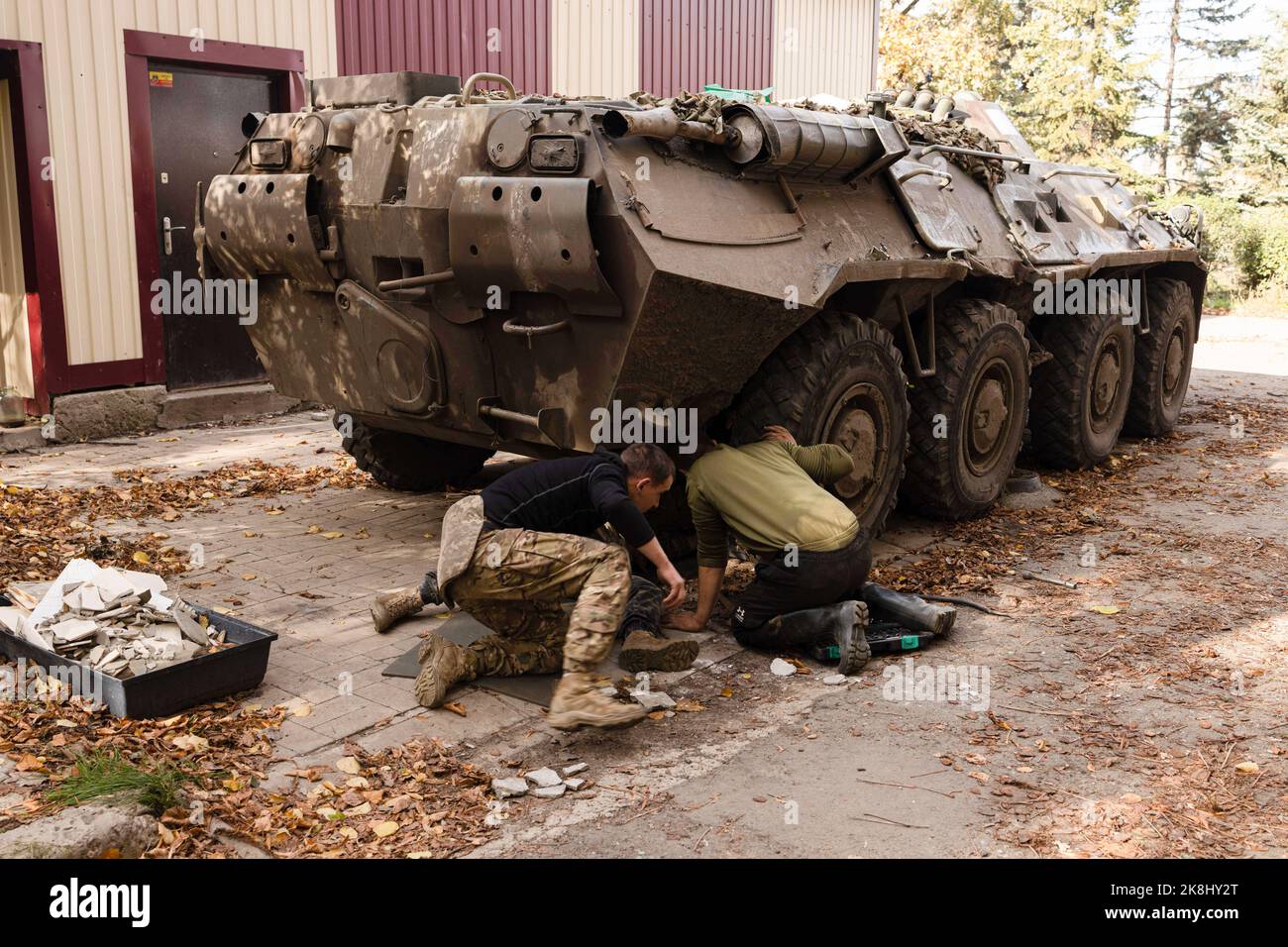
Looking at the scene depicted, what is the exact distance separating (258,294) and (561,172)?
2443 mm

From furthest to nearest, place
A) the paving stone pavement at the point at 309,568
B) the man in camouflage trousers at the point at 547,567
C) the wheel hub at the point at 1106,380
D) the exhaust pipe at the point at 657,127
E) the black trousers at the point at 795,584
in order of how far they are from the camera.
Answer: the wheel hub at the point at 1106,380, the exhaust pipe at the point at 657,127, the black trousers at the point at 795,584, the paving stone pavement at the point at 309,568, the man in camouflage trousers at the point at 547,567

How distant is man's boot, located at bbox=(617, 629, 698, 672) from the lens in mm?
5496

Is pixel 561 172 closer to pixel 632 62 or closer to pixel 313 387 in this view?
pixel 313 387

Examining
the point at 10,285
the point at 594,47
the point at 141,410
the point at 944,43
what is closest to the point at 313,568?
the point at 141,410

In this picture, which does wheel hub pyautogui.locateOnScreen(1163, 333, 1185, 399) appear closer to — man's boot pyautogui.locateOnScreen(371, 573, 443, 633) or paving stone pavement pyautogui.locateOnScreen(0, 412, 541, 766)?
paving stone pavement pyautogui.locateOnScreen(0, 412, 541, 766)

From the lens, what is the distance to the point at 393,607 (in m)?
6.01

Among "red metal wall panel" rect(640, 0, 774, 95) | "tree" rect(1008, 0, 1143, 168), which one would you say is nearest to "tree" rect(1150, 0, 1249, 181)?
"tree" rect(1008, 0, 1143, 168)

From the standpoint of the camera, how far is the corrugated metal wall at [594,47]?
45.7 ft

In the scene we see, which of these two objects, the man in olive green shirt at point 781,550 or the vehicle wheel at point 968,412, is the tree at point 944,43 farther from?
the man in olive green shirt at point 781,550

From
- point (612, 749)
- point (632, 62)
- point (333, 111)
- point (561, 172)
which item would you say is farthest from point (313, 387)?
point (632, 62)

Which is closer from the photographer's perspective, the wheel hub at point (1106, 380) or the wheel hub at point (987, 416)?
the wheel hub at point (987, 416)

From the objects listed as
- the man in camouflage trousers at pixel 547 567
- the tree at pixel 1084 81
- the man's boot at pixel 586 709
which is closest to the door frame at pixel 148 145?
the man in camouflage trousers at pixel 547 567

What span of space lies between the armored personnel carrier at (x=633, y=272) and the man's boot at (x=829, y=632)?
115 cm

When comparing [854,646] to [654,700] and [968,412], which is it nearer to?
[654,700]
